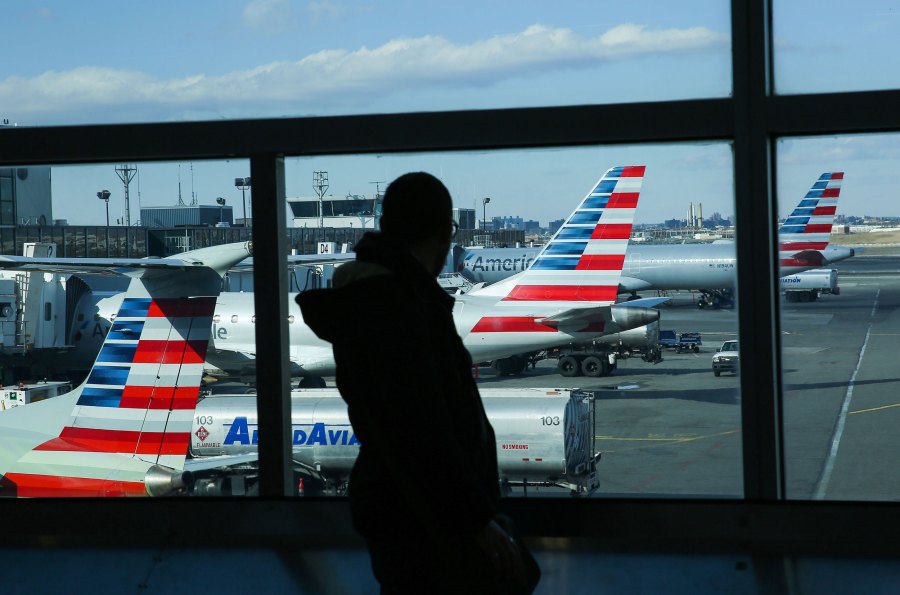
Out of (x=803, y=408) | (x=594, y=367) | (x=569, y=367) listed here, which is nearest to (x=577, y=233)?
(x=569, y=367)

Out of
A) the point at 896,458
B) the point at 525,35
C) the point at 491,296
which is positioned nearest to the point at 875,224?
the point at 525,35

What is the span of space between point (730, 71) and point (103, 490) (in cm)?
442

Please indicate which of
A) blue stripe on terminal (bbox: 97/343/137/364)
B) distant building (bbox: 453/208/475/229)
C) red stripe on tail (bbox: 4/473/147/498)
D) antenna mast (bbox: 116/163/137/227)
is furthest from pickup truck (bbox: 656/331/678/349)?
antenna mast (bbox: 116/163/137/227)

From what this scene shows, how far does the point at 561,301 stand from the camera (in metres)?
11.9

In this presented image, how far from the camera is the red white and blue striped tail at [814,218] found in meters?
2.16

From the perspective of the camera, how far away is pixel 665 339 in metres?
10.0


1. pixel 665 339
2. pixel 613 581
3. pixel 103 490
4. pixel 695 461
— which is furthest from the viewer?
pixel 665 339

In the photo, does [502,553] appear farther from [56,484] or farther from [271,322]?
[56,484]

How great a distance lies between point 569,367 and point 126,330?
611 centimetres

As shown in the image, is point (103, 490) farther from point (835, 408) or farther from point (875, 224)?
point (835, 408)

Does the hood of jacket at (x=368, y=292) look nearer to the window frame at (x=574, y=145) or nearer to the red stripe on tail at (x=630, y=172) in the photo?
the window frame at (x=574, y=145)

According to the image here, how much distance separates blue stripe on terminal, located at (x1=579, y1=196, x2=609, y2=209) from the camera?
11269 millimetres

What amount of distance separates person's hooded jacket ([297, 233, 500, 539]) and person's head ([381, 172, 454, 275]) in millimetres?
25

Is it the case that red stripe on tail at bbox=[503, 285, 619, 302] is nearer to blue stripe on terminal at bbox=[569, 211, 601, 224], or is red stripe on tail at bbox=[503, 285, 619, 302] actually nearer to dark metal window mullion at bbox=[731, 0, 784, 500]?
blue stripe on terminal at bbox=[569, 211, 601, 224]
